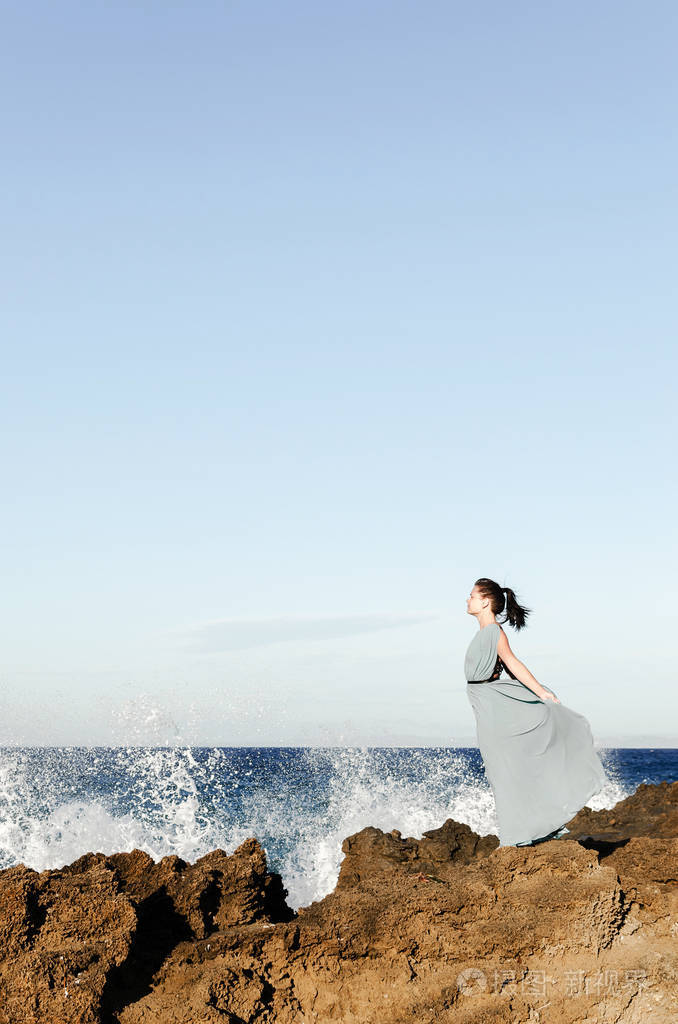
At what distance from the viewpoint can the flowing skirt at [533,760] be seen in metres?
4.59

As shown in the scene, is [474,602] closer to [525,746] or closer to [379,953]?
[525,746]

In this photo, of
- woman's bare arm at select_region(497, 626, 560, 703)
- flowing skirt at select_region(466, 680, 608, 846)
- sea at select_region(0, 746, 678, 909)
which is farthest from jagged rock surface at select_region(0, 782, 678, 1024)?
sea at select_region(0, 746, 678, 909)

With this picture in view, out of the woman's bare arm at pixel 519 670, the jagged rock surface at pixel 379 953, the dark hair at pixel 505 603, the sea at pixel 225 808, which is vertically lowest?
the sea at pixel 225 808

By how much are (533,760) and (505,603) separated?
2.95 ft

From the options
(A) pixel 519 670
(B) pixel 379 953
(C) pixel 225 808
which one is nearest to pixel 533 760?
(A) pixel 519 670

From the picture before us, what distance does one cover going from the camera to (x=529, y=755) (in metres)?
4.69

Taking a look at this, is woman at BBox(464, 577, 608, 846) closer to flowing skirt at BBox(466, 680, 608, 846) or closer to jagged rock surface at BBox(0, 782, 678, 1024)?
flowing skirt at BBox(466, 680, 608, 846)

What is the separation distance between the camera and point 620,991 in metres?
3.43

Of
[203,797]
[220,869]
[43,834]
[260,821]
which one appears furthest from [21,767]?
[220,869]

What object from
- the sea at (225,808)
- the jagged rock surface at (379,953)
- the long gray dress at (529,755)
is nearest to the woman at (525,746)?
the long gray dress at (529,755)

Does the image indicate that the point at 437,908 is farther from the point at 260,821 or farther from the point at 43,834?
the point at 260,821

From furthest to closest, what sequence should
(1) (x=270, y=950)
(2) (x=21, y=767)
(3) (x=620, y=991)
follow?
1. (2) (x=21, y=767)
2. (1) (x=270, y=950)
3. (3) (x=620, y=991)

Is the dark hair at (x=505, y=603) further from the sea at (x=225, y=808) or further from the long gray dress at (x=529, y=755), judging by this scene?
the sea at (x=225, y=808)

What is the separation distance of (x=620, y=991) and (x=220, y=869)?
79.0 inches
